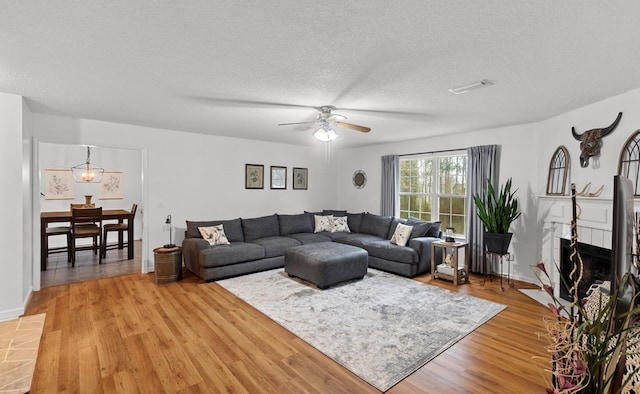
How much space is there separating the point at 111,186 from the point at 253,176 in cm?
424

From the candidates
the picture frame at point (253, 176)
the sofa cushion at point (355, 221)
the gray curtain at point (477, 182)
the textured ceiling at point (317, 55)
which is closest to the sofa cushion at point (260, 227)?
the picture frame at point (253, 176)

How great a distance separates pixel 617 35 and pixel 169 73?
3300 mm

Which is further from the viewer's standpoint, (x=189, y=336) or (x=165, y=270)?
(x=165, y=270)

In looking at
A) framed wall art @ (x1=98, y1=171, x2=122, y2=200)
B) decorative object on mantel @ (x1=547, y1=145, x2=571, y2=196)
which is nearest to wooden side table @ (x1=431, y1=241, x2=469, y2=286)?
decorative object on mantel @ (x1=547, y1=145, x2=571, y2=196)

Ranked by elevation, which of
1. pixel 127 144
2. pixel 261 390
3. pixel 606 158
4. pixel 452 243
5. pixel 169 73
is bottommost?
pixel 261 390

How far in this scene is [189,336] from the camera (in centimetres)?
286

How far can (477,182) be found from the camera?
4.96 m

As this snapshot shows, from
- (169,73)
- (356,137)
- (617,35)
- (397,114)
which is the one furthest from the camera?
(356,137)

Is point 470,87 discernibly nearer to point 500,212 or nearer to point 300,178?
point 500,212

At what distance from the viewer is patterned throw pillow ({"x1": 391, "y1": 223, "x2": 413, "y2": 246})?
5086 mm

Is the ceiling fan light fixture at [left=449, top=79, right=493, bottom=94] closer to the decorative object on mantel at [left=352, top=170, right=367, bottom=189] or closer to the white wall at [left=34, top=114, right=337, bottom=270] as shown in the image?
the decorative object on mantel at [left=352, top=170, right=367, bottom=189]

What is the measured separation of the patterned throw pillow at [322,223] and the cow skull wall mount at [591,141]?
4250 millimetres

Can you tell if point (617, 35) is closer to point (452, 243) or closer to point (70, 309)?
point (452, 243)

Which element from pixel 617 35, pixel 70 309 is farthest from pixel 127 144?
pixel 617 35
